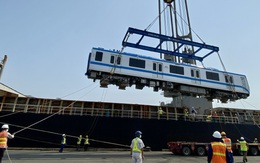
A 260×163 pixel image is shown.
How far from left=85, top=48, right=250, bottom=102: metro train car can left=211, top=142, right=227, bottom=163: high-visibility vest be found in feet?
30.5

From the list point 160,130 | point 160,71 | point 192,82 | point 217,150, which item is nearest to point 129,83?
point 160,71

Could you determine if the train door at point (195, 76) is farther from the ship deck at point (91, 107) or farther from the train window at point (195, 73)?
the ship deck at point (91, 107)

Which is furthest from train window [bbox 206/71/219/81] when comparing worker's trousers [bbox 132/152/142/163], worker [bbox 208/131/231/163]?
worker [bbox 208/131/231/163]

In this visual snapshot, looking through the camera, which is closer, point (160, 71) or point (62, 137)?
point (62, 137)

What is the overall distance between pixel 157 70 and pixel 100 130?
6171mm

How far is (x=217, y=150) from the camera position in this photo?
12.3 ft

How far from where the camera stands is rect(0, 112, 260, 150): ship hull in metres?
12.0

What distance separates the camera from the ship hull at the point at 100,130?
39.4 feet

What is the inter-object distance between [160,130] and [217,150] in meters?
10.1

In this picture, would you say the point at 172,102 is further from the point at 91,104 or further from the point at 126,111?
the point at 91,104

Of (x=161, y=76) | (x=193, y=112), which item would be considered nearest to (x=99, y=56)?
(x=161, y=76)

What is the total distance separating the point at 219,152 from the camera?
373cm

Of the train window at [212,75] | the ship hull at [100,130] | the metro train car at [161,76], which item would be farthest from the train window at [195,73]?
the ship hull at [100,130]

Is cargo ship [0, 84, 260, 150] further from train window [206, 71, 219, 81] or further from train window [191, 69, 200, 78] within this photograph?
train window [191, 69, 200, 78]
